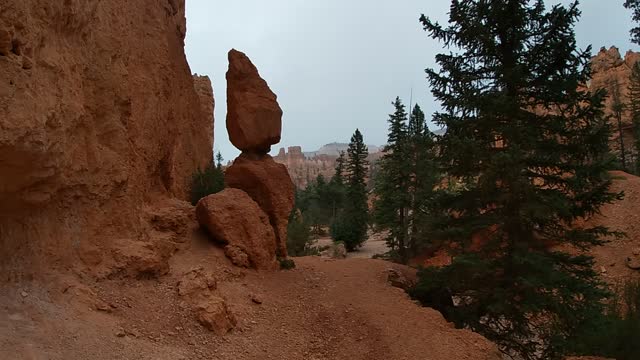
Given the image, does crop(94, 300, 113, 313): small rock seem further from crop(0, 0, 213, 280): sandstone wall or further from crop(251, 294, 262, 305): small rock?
crop(251, 294, 262, 305): small rock

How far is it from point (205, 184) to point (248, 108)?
14.3ft

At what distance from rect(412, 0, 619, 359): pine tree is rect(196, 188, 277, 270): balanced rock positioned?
15.4 feet

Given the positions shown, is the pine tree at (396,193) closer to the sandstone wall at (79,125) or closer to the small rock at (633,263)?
the small rock at (633,263)

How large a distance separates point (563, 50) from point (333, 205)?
48169mm

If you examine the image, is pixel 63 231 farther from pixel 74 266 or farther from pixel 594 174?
pixel 594 174

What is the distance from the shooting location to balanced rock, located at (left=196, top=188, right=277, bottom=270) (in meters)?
12.6

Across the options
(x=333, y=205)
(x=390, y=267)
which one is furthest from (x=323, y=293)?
(x=333, y=205)

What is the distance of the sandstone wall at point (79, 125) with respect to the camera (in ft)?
21.0

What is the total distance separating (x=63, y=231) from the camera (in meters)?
7.82

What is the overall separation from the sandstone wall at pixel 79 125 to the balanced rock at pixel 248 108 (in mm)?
2541

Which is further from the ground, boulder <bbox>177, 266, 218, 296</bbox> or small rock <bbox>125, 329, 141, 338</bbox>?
boulder <bbox>177, 266, 218, 296</bbox>

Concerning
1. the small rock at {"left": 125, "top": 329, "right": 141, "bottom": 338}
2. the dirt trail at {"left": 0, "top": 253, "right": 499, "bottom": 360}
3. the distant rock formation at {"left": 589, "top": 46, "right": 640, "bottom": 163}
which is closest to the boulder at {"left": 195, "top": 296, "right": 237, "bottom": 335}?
the dirt trail at {"left": 0, "top": 253, "right": 499, "bottom": 360}

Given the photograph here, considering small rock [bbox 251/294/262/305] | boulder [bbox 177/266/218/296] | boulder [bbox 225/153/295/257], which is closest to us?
boulder [bbox 177/266/218/296]

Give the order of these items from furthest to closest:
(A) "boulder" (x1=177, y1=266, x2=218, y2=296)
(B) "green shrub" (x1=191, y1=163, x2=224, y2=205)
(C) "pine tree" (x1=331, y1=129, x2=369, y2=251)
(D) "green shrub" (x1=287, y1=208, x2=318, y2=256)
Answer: (C) "pine tree" (x1=331, y1=129, x2=369, y2=251) < (D) "green shrub" (x1=287, y1=208, x2=318, y2=256) < (B) "green shrub" (x1=191, y1=163, x2=224, y2=205) < (A) "boulder" (x1=177, y1=266, x2=218, y2=296)
